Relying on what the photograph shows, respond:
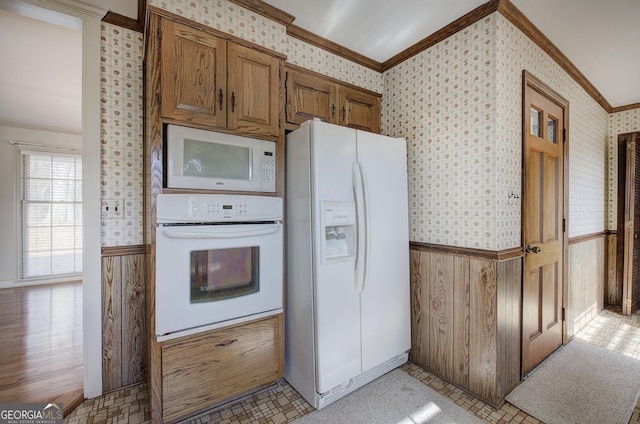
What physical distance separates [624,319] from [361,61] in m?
4.01

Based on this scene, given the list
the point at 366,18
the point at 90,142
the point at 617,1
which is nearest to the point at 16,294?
the point at 90,142

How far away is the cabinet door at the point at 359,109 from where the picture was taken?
249 cm

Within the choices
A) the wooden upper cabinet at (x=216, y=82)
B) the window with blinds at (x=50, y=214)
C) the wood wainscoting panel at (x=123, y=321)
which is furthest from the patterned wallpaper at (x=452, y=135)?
the window with blinds at (x=50, y=214)

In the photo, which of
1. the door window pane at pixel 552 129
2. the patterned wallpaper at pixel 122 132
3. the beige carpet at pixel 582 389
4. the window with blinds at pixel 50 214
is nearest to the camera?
the beige carpet at pixel 582 389

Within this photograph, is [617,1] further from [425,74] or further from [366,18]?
[366,18]

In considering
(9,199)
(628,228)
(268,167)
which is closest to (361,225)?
(268,167)

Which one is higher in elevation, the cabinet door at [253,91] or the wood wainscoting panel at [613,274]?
the cabinet door at [253,91]

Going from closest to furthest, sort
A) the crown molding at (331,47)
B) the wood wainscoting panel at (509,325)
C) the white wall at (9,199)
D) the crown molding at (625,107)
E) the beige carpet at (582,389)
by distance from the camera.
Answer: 1. the beige carpet at (582,389)
2. the wood wainscoting panel at (509,325)
3. the crown molding at (331,47)
4. the crown molding at (625,107)
5. the white wall at (9,199)

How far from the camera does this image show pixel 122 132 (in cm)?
202

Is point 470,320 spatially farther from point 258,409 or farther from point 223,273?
point 223,273

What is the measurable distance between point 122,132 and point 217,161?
33.6 inches

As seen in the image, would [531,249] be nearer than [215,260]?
No

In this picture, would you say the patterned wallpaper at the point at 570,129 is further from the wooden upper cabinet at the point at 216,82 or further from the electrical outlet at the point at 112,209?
the electrical outlet at the point at 112,209

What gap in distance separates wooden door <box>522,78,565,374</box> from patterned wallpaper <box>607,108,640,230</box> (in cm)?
179
